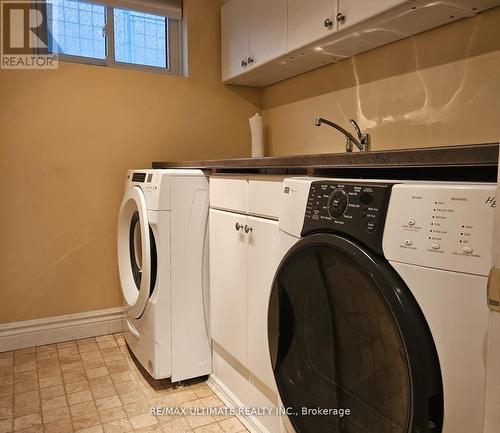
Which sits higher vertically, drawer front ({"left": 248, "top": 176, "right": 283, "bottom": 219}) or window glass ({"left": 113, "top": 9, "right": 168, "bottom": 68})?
window glass ({"left": 113, "top": 9, "right": 168, "bottom": 68})

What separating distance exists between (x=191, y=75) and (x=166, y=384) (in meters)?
1.92

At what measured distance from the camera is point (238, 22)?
2.59 meters

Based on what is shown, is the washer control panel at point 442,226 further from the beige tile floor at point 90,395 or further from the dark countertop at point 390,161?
the beige tile floor at point 90,395

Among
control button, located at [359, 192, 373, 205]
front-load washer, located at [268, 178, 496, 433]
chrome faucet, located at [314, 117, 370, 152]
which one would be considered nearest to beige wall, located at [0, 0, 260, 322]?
chrome faucet, located at [314, 117, 370, 152]

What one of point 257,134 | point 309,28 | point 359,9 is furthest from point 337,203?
point 257,134

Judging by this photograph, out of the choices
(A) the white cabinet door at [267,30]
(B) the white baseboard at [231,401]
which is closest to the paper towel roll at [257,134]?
(A) the white cabinet door at [267,30]

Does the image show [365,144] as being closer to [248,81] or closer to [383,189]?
[248,81]

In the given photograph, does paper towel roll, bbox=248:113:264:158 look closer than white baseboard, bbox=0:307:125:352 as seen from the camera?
No

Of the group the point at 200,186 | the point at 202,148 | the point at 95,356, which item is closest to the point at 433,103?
the point at 200,186

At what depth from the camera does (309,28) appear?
1.95 meters

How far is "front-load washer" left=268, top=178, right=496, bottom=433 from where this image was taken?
2.25 ft

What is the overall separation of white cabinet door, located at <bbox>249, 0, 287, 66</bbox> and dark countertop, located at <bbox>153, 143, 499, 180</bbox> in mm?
868

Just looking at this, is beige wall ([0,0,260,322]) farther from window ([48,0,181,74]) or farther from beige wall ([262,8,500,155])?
beige wall ([262,8,500,155])

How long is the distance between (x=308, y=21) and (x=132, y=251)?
1.51 meters
